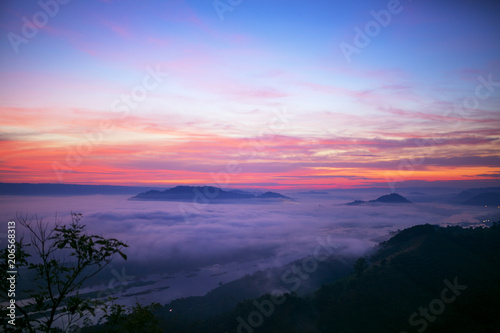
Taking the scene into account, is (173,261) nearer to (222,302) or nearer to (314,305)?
(222,302)

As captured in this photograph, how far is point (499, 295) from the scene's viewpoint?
5069 cm

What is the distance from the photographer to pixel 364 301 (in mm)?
59531

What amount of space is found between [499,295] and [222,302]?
7255 centimetres

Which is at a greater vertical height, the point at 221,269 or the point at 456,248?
the point at 456,248

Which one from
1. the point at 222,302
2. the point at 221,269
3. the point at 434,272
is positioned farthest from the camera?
the point at 221,269

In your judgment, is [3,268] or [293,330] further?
[293,330]

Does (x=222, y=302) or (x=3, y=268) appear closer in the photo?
(x=3, y=268)

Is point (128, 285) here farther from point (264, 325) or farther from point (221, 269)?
point (264, 325)

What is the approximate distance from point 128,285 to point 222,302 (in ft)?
295

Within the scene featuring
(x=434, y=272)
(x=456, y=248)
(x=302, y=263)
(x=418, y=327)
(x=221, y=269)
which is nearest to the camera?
(x=418, y=327)

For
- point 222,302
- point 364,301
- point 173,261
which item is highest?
point 364,301

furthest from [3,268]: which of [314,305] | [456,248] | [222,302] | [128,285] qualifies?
[128,285]

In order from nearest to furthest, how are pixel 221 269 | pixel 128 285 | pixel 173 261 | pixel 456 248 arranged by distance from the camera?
pixel 456 248 → pixel 128 285 → pixel 221 269 → pixel 173 261

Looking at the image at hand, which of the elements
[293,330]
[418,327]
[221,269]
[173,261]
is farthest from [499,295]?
[173,261]
